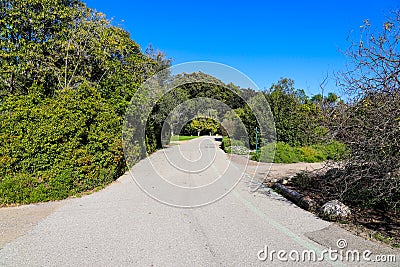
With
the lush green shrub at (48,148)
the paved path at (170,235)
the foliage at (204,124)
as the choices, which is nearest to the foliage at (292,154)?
the foliage at (204,124)

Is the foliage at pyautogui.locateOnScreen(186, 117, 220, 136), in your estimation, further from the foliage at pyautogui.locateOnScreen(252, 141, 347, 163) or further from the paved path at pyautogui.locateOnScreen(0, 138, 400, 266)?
the paved path at pyautogui.locateOnScreen(0, 138, 400, 266)

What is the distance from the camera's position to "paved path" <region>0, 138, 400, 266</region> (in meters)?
3.70

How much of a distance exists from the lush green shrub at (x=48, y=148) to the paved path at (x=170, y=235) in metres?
0.70

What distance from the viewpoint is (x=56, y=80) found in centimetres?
1328

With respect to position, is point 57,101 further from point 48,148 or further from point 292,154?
point 292,154

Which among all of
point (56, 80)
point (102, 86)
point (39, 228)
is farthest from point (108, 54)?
point (39, 228)

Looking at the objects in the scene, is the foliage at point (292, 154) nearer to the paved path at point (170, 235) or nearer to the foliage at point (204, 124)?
the foliage at point (204, 124)

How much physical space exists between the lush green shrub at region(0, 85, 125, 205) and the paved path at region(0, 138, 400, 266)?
0.70m

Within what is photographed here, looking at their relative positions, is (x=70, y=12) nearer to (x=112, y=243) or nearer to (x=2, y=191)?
(x=2, y=191)

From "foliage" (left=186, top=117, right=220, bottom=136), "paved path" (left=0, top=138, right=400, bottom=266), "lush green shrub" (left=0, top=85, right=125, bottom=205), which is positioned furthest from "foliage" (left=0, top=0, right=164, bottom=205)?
"foliage" (left=186, top=117, right=220, bottom=136)

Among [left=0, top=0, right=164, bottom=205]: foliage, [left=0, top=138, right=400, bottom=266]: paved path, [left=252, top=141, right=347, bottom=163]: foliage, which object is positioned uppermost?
[left=0, top=0, right=164, bottom=205]: foliage

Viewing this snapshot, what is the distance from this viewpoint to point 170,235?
4.53 metres

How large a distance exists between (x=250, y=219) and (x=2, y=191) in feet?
16.8

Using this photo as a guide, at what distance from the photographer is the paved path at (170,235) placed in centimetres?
370
